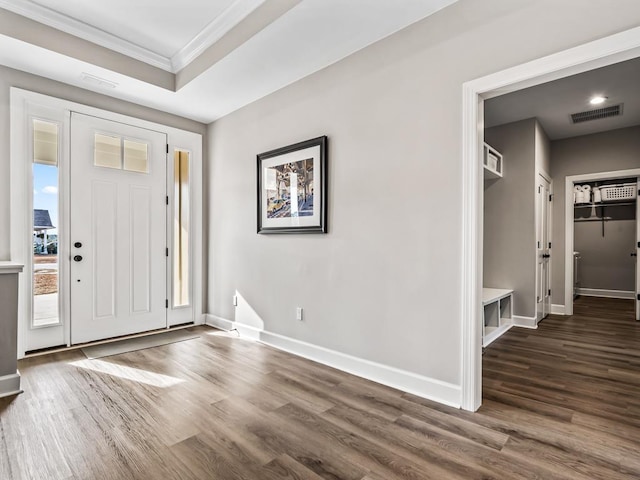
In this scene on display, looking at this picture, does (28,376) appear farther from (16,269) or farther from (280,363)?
(280,363)

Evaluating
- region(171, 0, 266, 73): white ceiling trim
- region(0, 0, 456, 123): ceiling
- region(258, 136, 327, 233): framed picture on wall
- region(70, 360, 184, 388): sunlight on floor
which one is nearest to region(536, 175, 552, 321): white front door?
region(258, 136, 327, 233): framed picture on wall

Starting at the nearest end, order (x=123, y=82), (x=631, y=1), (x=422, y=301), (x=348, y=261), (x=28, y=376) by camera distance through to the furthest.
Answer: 1. (x=631, y=1)
2. (x=422, y=301)
3. (x=28, y=376)
4. (x=348, y=261)
5. (x=123, y=82)

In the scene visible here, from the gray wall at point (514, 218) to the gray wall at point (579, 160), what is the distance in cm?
122

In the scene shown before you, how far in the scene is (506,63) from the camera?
7.00 ft

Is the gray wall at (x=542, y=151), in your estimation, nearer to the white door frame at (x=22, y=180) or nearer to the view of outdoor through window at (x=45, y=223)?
the white door frame at (x=22, y=180)

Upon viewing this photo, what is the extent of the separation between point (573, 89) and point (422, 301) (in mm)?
3092

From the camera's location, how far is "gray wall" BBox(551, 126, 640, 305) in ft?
16.3

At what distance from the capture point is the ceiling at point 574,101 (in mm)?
3447

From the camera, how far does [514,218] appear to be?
469 centimetres

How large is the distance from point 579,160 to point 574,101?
164cm

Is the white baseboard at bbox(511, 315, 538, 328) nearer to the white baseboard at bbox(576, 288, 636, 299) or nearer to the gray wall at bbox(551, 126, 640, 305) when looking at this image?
the gray wall at bbox(551, 126, 640, 305)

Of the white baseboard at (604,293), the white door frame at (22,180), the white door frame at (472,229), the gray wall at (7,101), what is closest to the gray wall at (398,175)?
the white door frame at (472,229)

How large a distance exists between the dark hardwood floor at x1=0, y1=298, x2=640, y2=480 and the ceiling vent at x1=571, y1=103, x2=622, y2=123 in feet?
9.80

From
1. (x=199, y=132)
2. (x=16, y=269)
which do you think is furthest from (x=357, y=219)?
(x=199, y=132)
